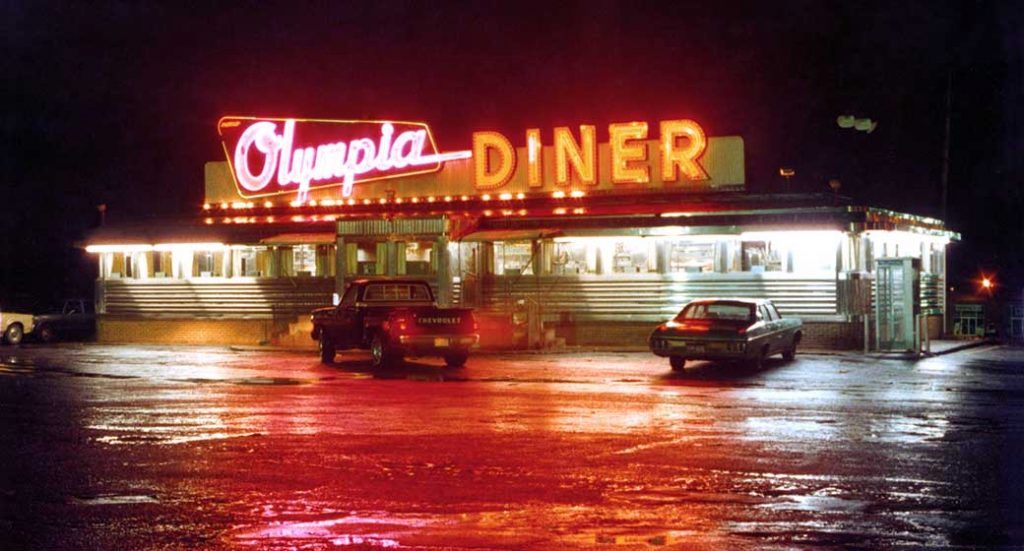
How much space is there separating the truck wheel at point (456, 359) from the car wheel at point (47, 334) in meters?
20.2

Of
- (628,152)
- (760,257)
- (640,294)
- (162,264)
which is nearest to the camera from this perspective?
(760,257)

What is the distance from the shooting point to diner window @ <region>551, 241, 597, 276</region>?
33.0 meters

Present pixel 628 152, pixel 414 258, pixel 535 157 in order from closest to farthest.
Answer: pixel 628 152
pixel 535 157
pixel 414 258

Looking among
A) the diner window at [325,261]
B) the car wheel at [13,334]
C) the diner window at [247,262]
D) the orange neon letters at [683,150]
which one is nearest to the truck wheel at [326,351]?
the diner window at [325,261]

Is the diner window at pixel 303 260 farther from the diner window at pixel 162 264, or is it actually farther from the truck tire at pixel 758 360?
the truck tire at pixel 758 360

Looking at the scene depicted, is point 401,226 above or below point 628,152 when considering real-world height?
below

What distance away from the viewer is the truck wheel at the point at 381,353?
78.7 ft

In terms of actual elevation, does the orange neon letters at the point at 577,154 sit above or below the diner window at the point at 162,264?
above

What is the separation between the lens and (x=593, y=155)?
33.9 meters

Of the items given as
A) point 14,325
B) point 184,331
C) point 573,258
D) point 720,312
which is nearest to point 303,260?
point 184,331

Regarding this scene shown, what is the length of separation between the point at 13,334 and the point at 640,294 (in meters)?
20.7

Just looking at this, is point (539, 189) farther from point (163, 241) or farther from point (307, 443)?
point (307, 443)

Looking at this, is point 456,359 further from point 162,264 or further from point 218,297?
point 162,264

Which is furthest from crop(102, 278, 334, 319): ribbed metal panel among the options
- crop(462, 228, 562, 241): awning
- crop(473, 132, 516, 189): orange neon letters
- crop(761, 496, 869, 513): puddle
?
crop(761, 496, 869, 513): puddle
